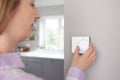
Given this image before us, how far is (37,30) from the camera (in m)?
3.84

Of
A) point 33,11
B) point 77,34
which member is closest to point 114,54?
point 77,34

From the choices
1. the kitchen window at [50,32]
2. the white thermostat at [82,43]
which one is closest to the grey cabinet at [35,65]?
Answer: the kitchen window at [50,32]

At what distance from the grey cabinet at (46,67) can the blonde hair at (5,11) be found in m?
2.27

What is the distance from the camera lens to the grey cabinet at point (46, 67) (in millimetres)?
2811

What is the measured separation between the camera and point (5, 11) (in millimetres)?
465

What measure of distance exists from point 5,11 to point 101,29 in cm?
33

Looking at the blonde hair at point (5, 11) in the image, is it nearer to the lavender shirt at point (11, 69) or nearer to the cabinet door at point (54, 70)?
the lavender shirt at point (11, 69)

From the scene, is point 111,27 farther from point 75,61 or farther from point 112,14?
point 75,61

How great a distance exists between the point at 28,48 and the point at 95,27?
3.11m

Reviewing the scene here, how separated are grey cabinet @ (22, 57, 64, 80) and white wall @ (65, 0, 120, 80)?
6.85ft

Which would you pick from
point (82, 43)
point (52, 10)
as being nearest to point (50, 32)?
point (52, 10)

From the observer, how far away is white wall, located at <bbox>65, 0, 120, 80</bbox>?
2.00 feet

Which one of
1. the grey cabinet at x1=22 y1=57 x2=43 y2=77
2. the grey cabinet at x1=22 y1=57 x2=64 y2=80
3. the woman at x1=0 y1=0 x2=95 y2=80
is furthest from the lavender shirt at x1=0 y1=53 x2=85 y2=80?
the grey cabinet at x1=22 y1=57 x2=43 y2=77

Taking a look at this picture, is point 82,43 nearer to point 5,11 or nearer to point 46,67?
point 5,11
